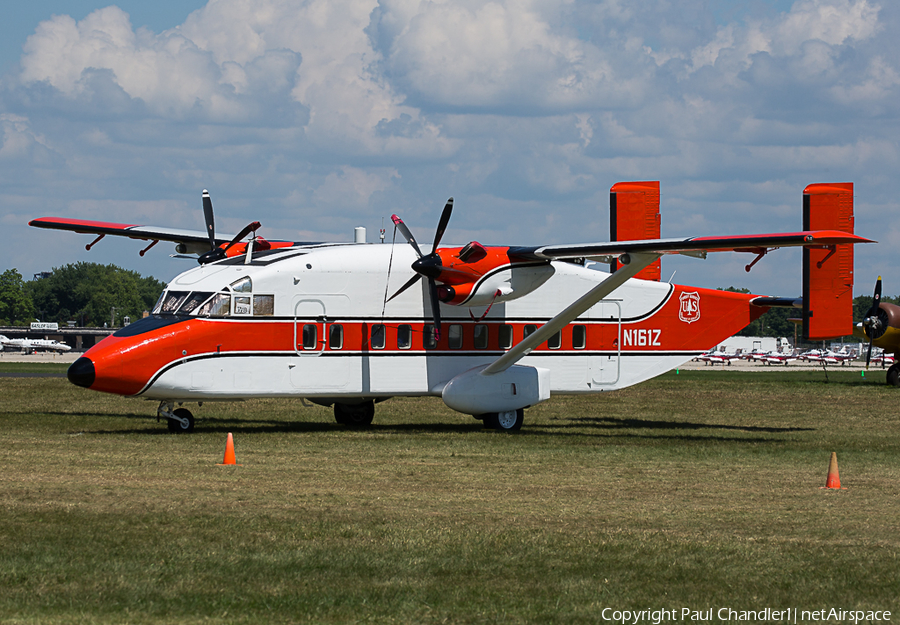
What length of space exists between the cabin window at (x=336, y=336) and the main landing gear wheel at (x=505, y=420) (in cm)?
412

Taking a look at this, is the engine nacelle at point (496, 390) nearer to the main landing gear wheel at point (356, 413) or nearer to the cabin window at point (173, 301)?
the main landing gear wheel at point (356, 413)

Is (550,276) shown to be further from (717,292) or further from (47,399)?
(47,399)

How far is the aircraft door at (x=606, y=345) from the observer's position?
26.8 meters

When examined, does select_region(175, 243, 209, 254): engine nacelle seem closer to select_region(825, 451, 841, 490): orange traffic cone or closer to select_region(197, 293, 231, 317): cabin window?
select_region(197, 293, 231, 317): cabin window

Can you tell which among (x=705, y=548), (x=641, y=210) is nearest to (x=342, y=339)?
(x=641, y=210)

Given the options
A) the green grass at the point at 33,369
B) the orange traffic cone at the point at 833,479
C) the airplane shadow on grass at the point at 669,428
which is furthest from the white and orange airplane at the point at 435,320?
the green grass at the point at 33,369

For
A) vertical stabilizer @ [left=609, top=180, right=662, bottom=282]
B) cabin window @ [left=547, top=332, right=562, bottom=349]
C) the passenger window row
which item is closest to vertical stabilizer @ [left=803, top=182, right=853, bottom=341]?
vertical stabilizer @ [left=609, top=180, right=662, bottom=282]

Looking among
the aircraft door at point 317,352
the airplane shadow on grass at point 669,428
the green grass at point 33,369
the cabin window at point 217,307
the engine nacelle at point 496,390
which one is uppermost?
the cabin window at point 217,307

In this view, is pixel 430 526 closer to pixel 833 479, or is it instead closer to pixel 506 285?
pixel 833 479

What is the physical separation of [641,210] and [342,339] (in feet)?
31.6

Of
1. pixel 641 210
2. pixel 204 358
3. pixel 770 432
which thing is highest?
pixel 641 210

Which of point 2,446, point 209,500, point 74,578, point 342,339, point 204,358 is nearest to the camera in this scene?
point 74,578

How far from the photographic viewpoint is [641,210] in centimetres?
2856

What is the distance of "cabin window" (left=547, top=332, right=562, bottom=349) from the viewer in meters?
26.4
